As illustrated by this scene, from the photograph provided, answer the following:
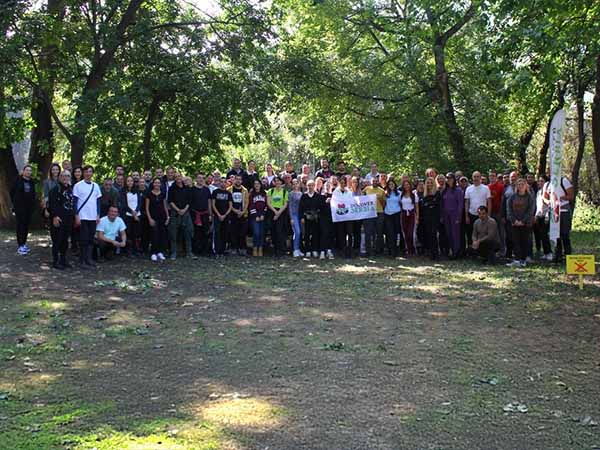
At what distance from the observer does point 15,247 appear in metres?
15.1

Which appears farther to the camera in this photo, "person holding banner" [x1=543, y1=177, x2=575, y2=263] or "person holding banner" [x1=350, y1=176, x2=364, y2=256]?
"person holding banner" [x1=350, y1=176, x2=364, y2=256]

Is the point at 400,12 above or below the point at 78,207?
above

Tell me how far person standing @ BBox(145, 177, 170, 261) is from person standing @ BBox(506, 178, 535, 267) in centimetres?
709

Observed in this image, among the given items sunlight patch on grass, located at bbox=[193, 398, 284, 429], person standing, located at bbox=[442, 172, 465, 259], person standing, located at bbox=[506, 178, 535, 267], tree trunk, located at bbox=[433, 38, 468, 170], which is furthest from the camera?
tree trunk, located at bbox=[433, 38, 468, 170]

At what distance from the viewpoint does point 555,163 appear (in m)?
11.6

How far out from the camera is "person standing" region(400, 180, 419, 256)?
565 inches

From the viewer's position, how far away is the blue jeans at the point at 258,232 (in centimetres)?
1445

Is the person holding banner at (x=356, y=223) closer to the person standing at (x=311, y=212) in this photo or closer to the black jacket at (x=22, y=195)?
the person standing at (x=311, y=212)

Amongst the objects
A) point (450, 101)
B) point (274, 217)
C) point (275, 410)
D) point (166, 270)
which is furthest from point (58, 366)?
point (450, 101)

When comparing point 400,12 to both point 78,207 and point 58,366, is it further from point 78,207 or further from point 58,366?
point 58,366

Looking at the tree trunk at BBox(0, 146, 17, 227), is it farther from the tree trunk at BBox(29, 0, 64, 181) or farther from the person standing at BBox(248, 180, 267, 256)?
the person standing at BBox(248, 180, 267, 256)

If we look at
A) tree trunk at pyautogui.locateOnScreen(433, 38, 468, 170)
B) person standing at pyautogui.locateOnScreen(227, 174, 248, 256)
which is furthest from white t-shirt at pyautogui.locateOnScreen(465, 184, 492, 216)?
tree trunk at pyautogui.locateOnScreen(433, 38, 468, 170)

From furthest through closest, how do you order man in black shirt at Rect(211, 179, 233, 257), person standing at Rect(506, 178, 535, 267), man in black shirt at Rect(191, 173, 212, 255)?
man in black shirt at Rect(211, 179, 233, 257) → man in black shirt at Rect(191, 173, 212, 255) → person standing at Rect(506, 178, 535, 267)

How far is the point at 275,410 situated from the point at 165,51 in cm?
1470
